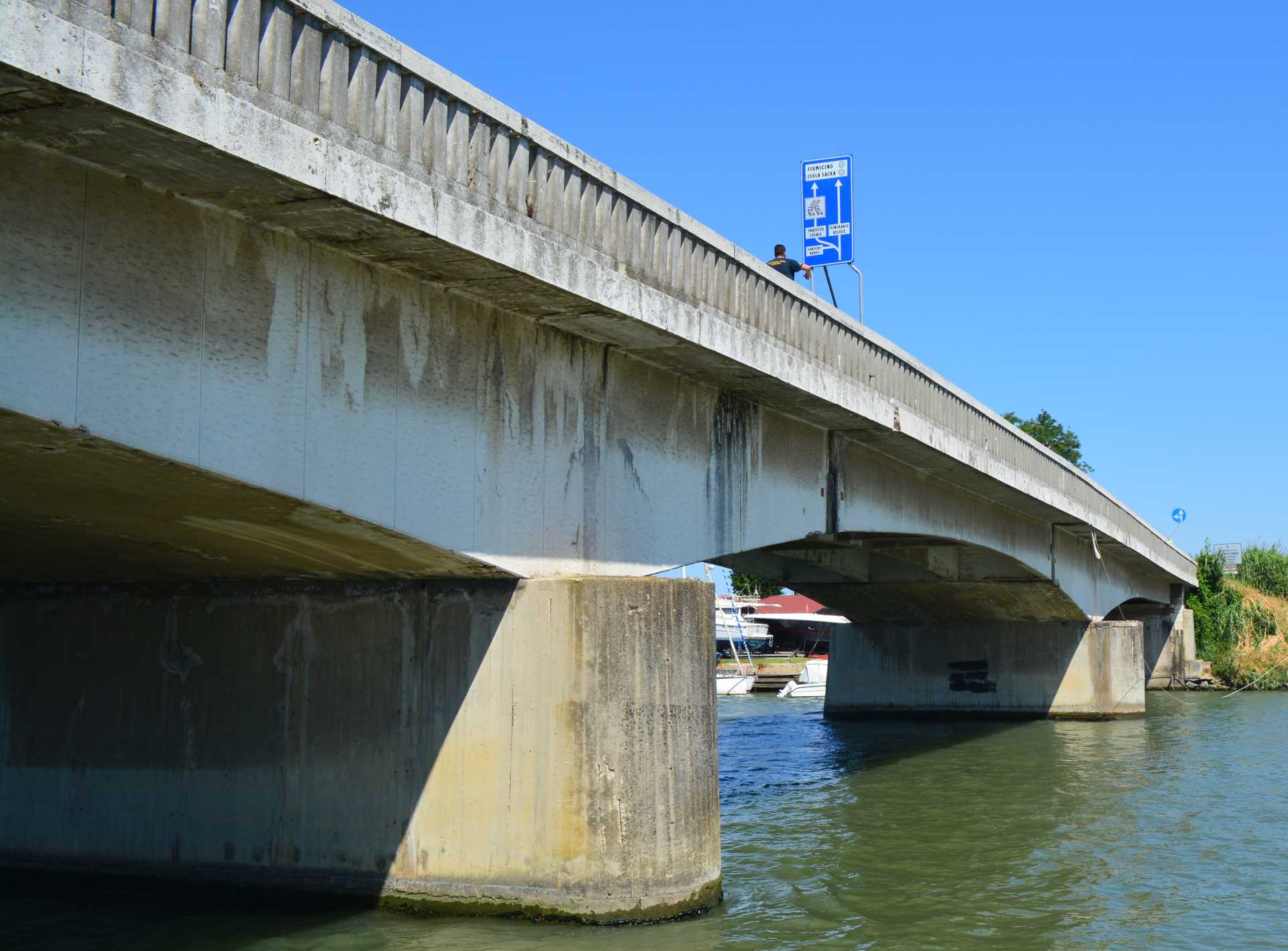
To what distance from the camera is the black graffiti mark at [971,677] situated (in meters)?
32.7

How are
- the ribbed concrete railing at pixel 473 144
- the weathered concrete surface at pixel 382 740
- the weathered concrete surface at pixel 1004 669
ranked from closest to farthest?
1. the ribbed concrete railing at pixel 473 144
2. the weathered concrete surface at pixel 382 740
3. the weathered concrete surface at pixel 1004 669

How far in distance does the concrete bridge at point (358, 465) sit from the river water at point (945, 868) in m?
0.62

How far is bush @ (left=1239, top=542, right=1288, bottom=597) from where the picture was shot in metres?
51.9

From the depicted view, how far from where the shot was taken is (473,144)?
933 centimetres

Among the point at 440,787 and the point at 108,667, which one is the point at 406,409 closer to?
the point at 440,787

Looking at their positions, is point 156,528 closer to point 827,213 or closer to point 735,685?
point 827,213

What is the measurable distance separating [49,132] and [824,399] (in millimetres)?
9645

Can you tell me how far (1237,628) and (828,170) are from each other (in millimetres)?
34261

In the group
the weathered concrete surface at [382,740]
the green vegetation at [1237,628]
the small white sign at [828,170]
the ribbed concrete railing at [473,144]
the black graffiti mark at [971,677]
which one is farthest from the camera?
the green vegetation at [1237,628]

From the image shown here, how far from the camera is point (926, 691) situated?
1287 inches

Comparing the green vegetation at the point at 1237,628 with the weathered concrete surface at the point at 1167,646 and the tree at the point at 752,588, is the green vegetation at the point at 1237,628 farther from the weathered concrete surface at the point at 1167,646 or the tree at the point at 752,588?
the tree at the point at 752,588

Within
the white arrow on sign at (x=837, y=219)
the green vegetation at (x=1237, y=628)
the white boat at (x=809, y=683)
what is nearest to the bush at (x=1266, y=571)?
the green vegetation at (x=1237, y=628)

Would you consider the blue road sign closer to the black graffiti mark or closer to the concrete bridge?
the concrete bridge

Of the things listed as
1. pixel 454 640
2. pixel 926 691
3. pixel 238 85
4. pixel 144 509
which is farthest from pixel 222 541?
pixel 926 691
